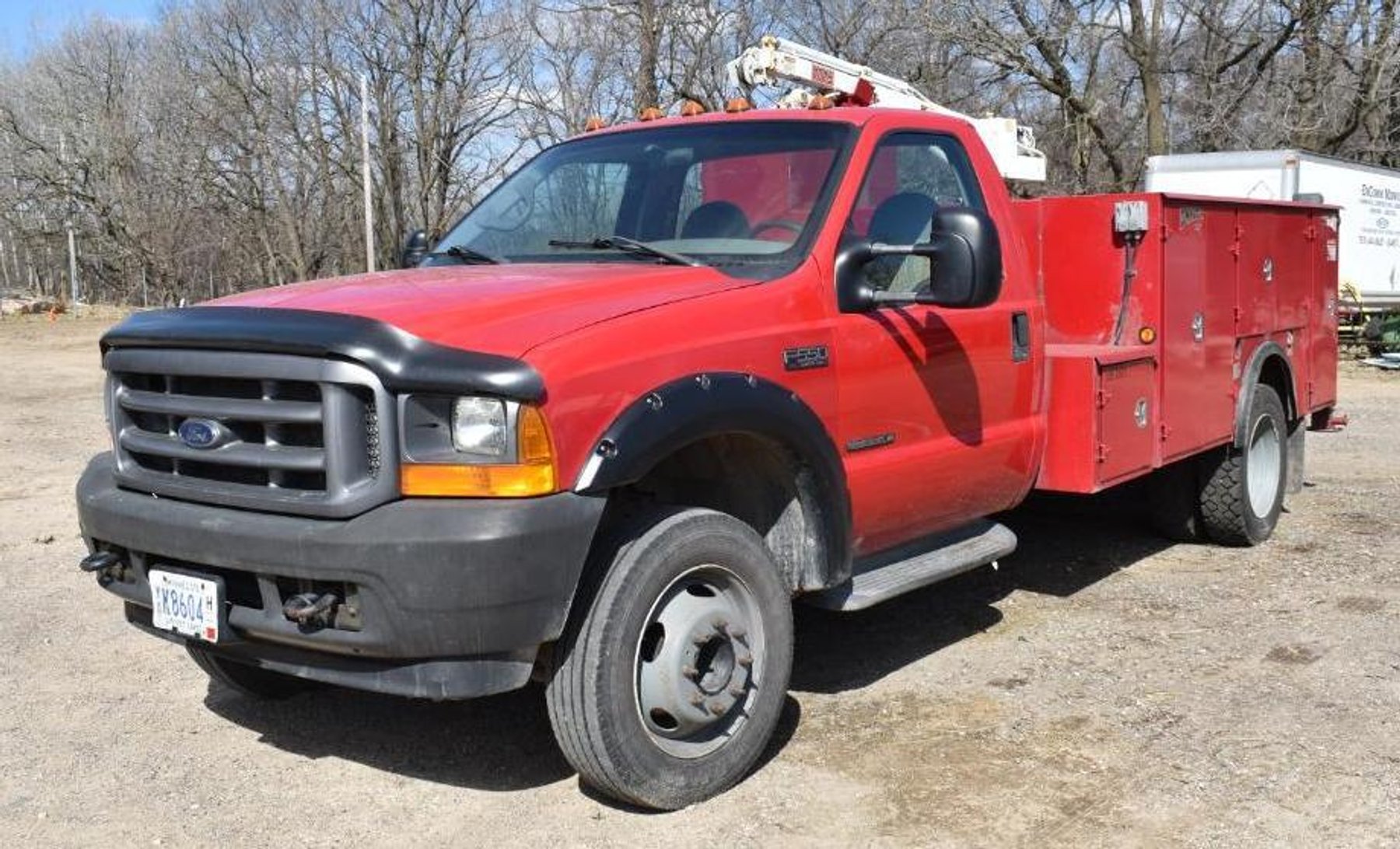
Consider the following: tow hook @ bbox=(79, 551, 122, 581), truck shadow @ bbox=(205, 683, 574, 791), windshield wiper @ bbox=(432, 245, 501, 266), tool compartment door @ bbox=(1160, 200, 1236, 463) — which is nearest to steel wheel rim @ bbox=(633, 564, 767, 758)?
truck shadow @ bbox=(205, 683, 574, 791)

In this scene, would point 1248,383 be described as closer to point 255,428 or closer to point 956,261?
point 956,261

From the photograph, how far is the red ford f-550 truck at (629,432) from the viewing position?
10.9 feet

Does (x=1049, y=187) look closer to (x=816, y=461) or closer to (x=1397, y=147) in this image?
(x=1397, y=147)

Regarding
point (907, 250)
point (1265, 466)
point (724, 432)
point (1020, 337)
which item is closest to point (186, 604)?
point (724, 432)

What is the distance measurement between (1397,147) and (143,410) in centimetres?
2870

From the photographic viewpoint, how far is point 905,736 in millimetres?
4391

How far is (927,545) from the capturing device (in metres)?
4.93

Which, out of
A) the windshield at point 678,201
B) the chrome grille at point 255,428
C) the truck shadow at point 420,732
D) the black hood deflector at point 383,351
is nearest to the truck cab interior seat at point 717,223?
the windshield at point 678,201

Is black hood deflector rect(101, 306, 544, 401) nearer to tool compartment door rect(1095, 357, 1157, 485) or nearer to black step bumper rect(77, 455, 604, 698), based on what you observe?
black step bumper rect(77, 455, 604, 698)

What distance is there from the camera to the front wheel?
3557 mm

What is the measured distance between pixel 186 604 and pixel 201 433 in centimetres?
48

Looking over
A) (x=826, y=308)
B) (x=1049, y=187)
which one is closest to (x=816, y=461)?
(x=826, y=308)

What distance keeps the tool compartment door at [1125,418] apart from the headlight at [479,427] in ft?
9.48

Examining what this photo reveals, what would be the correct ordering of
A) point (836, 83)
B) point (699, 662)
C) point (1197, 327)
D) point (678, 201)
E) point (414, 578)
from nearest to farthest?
point (414, 578) < point (699, 662) < point (678, 201) < point (1197, 327) < point (836, 83)
